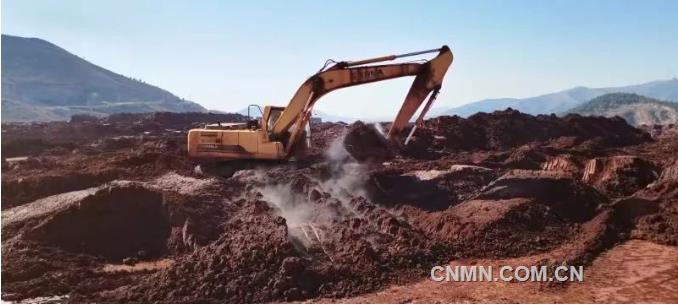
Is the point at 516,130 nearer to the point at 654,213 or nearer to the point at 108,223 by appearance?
the point at 654,213

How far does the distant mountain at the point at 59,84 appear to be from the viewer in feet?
227

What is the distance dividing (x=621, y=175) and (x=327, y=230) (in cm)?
718

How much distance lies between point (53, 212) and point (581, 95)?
11947 centimetres

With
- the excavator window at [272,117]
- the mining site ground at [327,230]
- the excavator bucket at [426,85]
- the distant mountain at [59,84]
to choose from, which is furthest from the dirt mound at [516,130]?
the distant mountain at [59,84]

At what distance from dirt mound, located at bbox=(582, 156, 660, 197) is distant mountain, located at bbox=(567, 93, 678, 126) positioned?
38988 mm

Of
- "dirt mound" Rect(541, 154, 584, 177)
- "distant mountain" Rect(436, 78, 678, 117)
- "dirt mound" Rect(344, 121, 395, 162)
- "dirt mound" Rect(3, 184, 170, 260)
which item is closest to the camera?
"dirt mound" Rect(3, 184, 170, 260)

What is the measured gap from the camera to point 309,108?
11.8 m

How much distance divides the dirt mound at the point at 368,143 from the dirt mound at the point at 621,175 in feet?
19.0

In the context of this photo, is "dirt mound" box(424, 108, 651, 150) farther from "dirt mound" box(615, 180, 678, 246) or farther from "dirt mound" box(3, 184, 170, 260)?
"dirt mound" box(3, 184, 170, 260)

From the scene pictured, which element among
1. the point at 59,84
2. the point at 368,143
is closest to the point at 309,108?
the point at 368,143

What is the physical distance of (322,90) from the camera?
38.4 feet

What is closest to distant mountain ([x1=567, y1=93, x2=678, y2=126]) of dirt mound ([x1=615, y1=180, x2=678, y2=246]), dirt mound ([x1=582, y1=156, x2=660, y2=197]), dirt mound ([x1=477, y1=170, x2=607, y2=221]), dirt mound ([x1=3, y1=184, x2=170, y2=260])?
dirt mound ([x1=582, y1=156, x2=660, y2=197])

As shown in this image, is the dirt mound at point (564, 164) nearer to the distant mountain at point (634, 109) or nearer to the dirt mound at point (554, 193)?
the dirt mound at point (554, 193)

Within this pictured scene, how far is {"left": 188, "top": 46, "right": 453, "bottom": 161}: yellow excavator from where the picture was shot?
1155 centimetres
